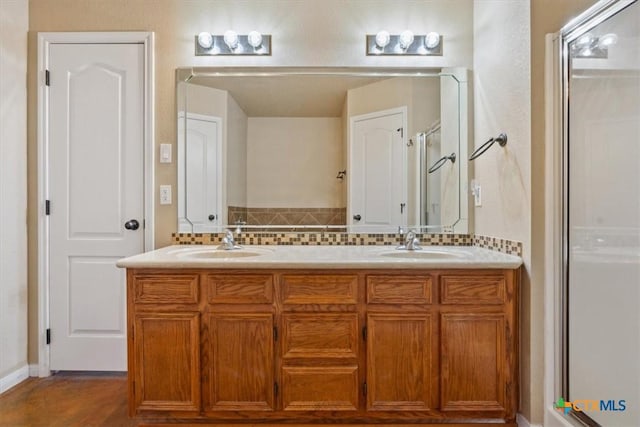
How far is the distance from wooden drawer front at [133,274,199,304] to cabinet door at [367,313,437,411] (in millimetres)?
830

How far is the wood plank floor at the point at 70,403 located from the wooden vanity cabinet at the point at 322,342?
15 cm

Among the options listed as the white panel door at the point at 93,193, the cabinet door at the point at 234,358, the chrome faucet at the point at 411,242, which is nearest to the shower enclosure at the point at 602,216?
the chrome faucet at the point at 411,242

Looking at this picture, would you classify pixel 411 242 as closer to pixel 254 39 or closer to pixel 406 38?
pixel 406 38

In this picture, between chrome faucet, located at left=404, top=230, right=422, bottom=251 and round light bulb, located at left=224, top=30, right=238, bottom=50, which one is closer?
chrome faucet, located at left=404, top=230, right=422, bottom=251

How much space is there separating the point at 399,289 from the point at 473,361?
477mm

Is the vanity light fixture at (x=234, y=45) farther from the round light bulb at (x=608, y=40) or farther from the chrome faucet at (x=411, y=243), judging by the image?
the round light bulb at (x=608, y=40)

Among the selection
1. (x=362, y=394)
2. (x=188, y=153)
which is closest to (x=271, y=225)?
(x=188, y=153)

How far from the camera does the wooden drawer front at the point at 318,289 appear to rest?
1746 millimetres

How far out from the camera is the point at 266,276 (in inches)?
68.9

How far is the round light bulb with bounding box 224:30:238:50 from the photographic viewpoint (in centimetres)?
231

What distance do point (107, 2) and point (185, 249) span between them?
5.38ft

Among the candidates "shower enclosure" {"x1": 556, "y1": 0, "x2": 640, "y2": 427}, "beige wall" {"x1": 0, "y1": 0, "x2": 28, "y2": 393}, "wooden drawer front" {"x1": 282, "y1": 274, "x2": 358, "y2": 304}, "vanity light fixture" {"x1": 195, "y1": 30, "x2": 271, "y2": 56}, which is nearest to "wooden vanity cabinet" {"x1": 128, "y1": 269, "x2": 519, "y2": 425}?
"wooden drawer front" {"x1": 282, "y1": 274, "x2": 358, "y2": 304}

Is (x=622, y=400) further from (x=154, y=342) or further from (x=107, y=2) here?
(x=107, y=2)

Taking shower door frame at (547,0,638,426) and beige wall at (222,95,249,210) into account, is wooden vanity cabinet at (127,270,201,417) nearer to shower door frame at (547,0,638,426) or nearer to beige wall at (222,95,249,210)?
beige wall at (222,95,249,210)
